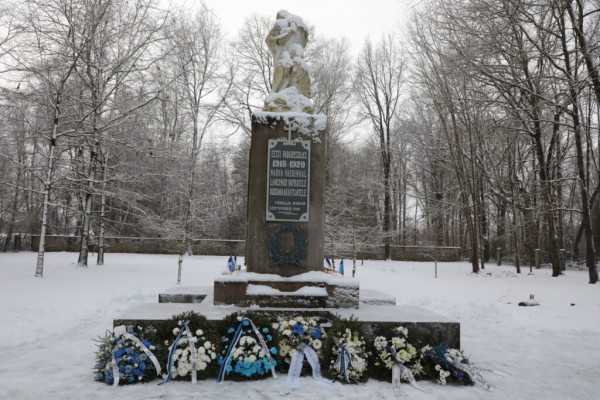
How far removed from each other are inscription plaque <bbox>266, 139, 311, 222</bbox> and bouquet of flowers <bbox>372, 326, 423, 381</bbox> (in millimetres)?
2081

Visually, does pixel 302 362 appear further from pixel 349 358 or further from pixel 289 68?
pixel 289 68

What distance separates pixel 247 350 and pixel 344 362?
108cm

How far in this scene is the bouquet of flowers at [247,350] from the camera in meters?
4.62

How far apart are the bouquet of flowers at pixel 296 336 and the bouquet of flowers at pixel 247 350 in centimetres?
13

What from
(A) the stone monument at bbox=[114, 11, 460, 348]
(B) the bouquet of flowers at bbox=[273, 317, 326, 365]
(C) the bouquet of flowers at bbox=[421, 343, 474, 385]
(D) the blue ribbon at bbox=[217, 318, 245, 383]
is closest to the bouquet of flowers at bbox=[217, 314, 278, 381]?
(D) the blue ribbon at bbox=[217, 318, 245, 383]

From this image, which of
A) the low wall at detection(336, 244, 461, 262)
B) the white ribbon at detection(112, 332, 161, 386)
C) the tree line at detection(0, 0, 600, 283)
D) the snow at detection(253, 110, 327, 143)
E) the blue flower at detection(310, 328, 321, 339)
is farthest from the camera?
the low wall at detection(336, 244, 461, 262)

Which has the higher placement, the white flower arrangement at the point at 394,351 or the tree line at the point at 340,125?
the tree line at the point at 340,125

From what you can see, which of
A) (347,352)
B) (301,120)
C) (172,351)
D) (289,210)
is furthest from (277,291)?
(301,120)

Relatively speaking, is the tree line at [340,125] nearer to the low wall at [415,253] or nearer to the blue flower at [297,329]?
the low wall at [415,253]

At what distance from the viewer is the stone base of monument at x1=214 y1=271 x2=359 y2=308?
19.0ft

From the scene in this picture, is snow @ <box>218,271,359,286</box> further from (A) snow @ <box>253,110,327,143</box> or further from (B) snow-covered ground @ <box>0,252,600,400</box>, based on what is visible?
(A) snow @ <box>253,110,327,143</box>

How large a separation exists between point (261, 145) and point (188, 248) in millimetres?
21900

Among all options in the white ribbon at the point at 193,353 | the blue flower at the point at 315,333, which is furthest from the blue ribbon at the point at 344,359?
the white ribbon at the point at 193,353

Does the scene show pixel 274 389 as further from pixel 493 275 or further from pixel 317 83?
pixel 317 83
